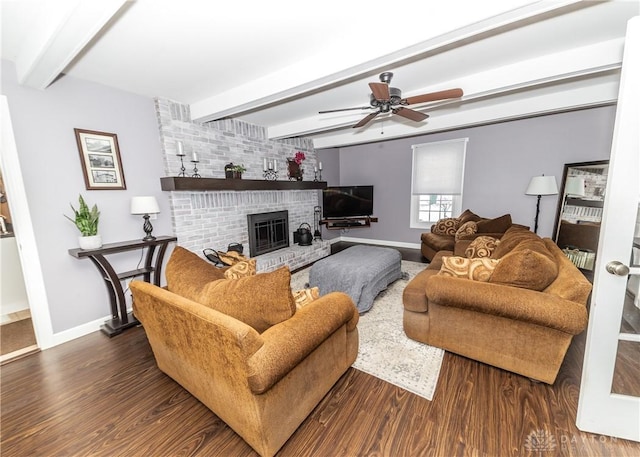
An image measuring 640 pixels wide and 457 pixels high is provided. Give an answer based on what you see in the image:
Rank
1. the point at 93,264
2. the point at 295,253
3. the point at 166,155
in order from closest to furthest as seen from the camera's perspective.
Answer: the point at 93,264, the point at 166,155, the point at 295,253

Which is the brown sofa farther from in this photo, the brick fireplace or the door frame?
the door frame

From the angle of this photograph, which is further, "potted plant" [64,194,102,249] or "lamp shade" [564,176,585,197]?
"lamp shade" [564,176,585,197]

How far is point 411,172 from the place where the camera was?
5.55 meters

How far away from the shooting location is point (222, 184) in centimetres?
352

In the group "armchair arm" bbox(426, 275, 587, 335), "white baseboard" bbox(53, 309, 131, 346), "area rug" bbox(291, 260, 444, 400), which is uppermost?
"armchair arm" bbox(426, 275, 587, 335)

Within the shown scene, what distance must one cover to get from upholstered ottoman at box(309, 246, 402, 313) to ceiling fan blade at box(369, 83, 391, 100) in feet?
5.81

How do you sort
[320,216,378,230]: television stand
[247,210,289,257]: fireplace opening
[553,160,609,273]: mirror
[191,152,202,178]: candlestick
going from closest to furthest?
[191,152,202,178]: candlestick → [553,160,609,273]: mirror → [247,210,289,257]: fireplace opening → [320,216,378,230]: television stand

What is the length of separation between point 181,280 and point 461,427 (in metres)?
1.93

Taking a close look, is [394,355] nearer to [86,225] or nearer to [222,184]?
[222,184]

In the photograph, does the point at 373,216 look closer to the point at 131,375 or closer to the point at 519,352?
the point at 519,352

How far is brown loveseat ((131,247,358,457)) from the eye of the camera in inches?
46.4

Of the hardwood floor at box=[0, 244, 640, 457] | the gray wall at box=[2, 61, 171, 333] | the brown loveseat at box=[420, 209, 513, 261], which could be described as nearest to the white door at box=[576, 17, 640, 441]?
the hardwood floor at box=[0, 244, 640, 457]

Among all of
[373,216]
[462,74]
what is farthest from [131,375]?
[373,216]

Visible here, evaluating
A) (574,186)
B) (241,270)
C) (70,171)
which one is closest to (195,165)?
(70,171)
